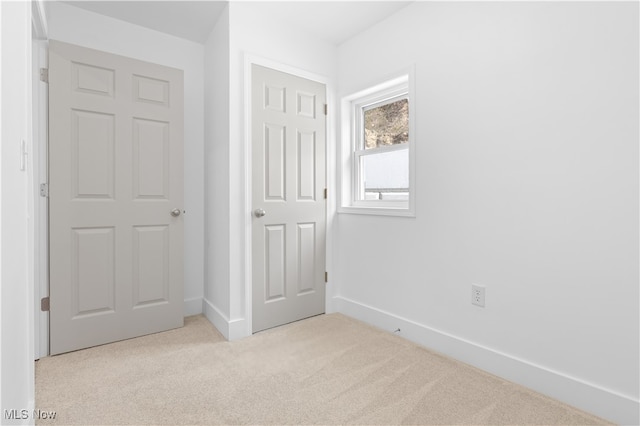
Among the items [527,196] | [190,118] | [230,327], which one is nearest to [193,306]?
[230,327]

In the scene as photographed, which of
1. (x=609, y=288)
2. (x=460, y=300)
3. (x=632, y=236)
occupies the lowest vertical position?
(x=460, y=300)

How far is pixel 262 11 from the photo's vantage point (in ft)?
8.08

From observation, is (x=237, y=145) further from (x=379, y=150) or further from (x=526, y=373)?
(x=526, y=373)

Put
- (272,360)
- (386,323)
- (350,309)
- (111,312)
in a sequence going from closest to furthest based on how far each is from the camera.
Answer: (272,360) → (111,312) → (386,323) → (350,309)

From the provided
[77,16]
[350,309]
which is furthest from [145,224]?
[350,309]

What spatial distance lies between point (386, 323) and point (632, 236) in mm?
1546

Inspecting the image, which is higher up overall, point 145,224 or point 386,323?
point 145,224

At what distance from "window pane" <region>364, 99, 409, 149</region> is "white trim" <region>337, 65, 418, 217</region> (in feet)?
0.21

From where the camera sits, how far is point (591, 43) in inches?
60.9

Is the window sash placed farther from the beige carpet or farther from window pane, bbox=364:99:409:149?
the beige carpet

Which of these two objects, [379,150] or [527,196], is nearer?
[527,196]

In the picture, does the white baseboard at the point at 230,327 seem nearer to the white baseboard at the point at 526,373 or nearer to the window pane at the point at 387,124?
the white baseboard at the point at 526,373

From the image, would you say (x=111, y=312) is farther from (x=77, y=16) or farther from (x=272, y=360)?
(x=77, y=16)

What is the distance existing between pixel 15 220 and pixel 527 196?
2245 mm
